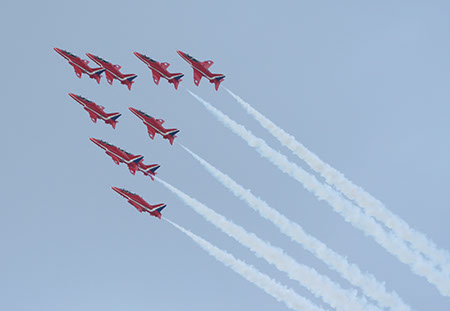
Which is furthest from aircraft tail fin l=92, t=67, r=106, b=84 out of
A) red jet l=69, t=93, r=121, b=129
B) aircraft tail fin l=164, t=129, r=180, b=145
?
aircraft tail fin l=164, t=129, r=180, b=145

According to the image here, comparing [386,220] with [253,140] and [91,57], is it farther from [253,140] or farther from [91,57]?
[91,57]

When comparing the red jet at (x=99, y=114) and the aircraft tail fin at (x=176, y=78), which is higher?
the aircraft tail fin at (x=176, y=78)

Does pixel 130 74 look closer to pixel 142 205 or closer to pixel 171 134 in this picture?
pixel 171 134

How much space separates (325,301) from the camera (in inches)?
4188

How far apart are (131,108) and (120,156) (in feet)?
25.8

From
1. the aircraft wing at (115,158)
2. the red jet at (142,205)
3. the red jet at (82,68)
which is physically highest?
the red jet at (82,68)

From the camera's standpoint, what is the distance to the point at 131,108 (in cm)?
12231

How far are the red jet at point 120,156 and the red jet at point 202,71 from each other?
1393 cm

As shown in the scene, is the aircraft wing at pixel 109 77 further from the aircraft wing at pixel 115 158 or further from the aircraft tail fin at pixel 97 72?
A: the aircraft wing at pixel 115 158

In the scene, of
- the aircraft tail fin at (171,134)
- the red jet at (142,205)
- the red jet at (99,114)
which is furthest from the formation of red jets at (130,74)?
the red jet at (142,205)

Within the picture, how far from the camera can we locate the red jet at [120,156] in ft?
387

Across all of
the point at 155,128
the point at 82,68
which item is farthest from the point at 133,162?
the point at 82,68

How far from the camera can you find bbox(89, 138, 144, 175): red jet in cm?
11806

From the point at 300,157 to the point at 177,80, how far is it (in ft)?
72.3
